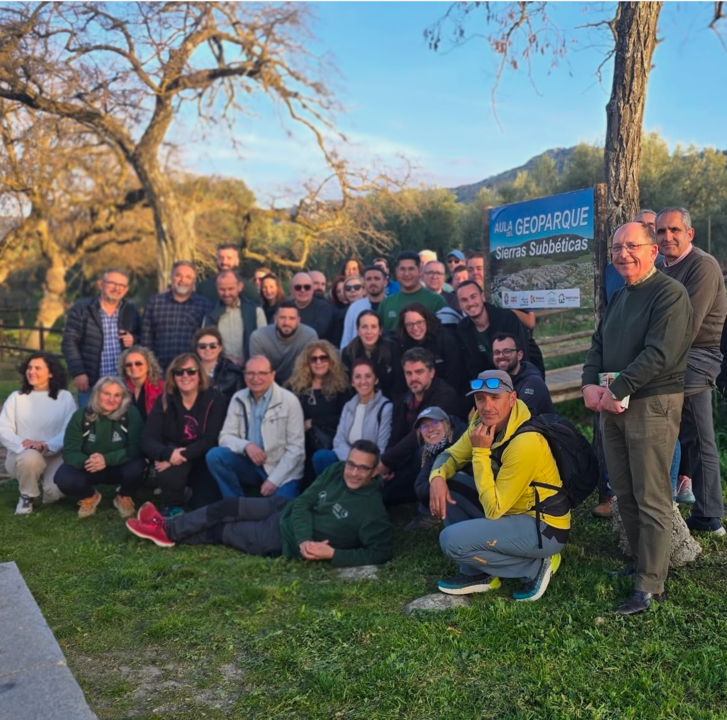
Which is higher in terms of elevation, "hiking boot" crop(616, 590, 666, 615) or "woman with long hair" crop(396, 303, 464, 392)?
"woman with long hair" crop(396, 303, 464, 392)

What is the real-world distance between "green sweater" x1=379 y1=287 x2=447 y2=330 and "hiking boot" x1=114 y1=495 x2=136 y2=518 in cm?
291

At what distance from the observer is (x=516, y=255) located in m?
6.29

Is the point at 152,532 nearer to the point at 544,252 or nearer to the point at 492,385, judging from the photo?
the point at 492,385

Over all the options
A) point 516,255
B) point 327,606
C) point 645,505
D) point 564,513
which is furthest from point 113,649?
point 516,255

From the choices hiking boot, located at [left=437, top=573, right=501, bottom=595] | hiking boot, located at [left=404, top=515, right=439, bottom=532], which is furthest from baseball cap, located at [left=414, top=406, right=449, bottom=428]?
hiking boot, located at [left=437, top=573, right=501, bottom=595]

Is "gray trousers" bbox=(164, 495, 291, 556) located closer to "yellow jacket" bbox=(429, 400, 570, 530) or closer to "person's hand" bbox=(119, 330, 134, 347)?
"yellow jacket" bbox=(429, 400, 570, 530)

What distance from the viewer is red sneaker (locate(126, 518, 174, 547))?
18.2 feet

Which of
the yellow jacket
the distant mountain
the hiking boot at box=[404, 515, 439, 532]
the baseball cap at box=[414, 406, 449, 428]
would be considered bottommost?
the hiking boot at box=[404, 515, 439, 532]

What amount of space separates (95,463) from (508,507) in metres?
4.01

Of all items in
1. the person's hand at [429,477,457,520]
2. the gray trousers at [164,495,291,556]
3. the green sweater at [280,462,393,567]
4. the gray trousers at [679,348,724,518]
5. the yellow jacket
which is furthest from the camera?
the gray trousers at [164,495,291,556]

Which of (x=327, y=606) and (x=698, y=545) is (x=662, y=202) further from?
(x=327, y=606)

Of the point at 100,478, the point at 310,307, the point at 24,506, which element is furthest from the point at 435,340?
the point at 24,506

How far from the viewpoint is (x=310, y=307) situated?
7.48m

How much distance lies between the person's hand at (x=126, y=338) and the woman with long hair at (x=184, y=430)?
1.00 m
